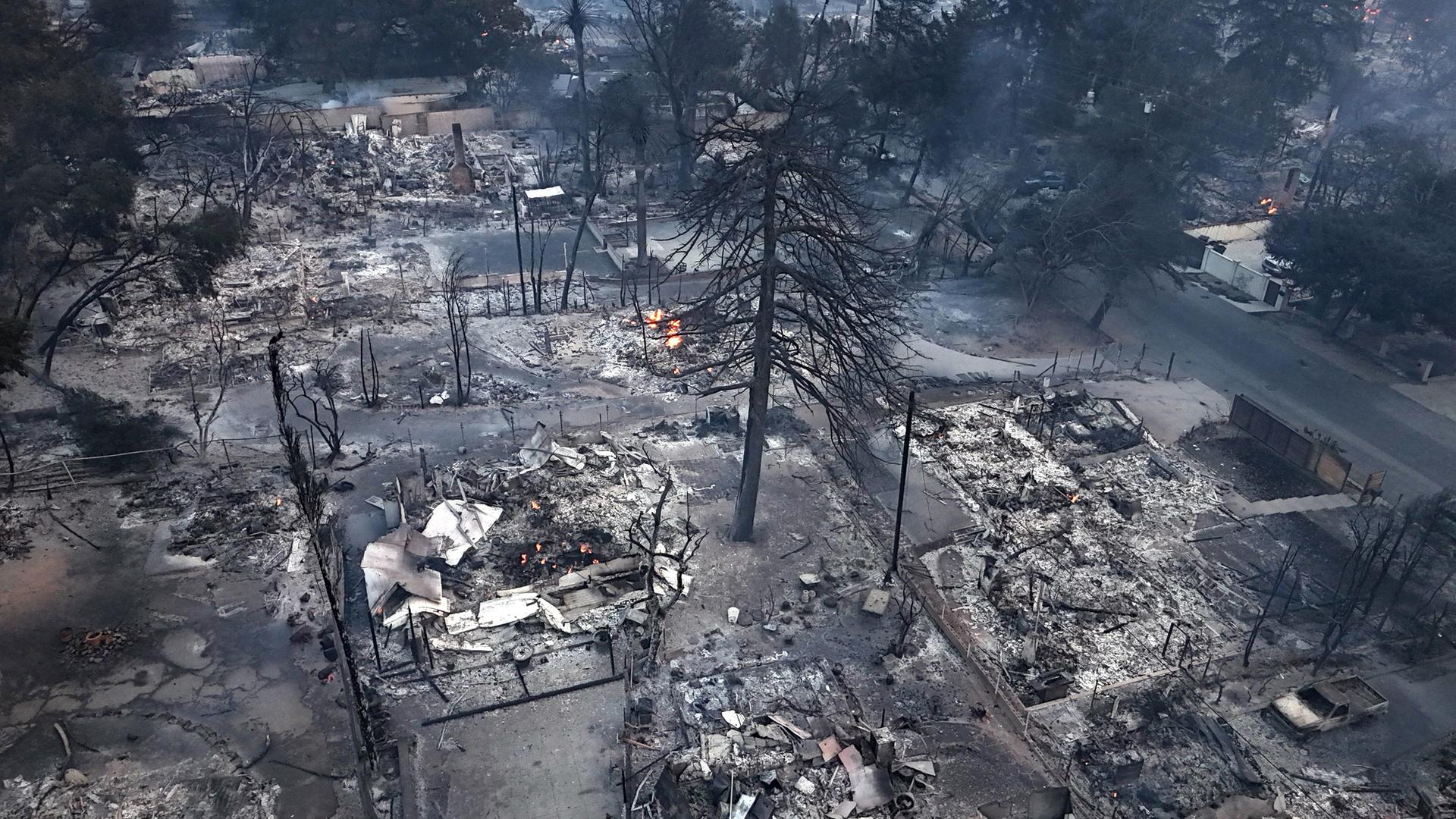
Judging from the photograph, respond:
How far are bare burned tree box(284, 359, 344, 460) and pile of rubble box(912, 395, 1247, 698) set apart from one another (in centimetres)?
1603

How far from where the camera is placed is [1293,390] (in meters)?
32.5

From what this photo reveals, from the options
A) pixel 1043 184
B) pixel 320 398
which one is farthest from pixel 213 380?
pixel 1043 184

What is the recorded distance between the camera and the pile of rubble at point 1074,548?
68.5 ft

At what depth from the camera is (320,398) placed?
2884 cm

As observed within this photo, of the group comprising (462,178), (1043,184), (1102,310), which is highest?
(1043,184)

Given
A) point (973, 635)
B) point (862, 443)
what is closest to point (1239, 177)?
point (862, 443)

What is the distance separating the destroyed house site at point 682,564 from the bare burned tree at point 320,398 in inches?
8.2

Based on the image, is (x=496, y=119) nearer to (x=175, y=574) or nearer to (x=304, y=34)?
(x=304, y=34)

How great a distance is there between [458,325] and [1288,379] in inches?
1133

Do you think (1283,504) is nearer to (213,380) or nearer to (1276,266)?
(1276,266)

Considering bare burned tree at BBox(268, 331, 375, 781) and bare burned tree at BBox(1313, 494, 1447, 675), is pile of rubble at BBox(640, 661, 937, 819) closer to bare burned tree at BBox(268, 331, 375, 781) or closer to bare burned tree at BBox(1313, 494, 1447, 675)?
bare burned tree at BBox(268, 331, 375, 781)

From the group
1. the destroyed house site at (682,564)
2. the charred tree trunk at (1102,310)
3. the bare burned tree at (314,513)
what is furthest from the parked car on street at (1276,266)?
the bare burned tree at (314,513)

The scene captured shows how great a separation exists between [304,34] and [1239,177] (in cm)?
5309

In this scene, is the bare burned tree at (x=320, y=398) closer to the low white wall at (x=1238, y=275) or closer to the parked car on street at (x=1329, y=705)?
the parked car on street at (x=1329, y=705)
